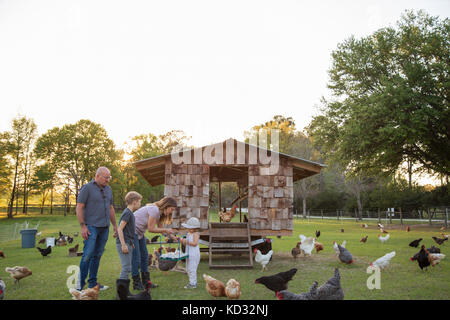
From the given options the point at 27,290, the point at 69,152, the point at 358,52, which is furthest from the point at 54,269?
the point at 69,152

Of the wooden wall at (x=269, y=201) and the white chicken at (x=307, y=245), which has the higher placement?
the wooden wall at (x=269, y=201)

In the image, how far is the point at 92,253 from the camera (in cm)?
546

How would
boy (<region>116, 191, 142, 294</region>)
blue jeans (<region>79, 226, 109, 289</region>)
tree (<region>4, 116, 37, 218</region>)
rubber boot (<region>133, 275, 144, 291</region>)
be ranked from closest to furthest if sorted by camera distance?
boy (<region>116, 191, 142, 294</region>) → blue jeans (<region>79, 226, 109, 289</region>) → rubber boot (<region>133, 275, 144, 291</region>) → tree (<region>4, 116, 37, 218</region>)

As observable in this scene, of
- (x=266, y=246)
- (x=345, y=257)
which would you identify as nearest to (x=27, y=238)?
(x=266, y=246)

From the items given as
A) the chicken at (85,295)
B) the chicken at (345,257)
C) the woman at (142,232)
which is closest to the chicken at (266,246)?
the chicken at (345,257)

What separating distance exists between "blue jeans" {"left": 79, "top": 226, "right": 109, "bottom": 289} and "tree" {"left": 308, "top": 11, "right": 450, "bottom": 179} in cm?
1730

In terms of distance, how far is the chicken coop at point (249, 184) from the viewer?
1058 centimetres

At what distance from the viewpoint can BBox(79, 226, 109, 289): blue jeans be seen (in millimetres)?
5395

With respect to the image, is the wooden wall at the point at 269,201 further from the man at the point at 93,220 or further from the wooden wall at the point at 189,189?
the man at the point at 93,220

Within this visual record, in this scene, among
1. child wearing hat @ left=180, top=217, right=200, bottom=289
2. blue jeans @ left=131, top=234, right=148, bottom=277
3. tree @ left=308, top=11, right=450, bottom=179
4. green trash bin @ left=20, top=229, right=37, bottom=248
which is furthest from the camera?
tree @ left=308, top=11, right=450, bottom=179

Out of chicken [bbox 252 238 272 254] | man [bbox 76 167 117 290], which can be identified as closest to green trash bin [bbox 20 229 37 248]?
man [bbox 76 167 117 290]

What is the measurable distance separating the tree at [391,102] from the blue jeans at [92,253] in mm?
17297

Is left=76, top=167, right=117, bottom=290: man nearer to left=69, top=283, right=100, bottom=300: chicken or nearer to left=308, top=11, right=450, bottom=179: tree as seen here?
left=69, top=283, right=100, bottom=300: chicken

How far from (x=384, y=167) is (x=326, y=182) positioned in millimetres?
Answer: 25531
